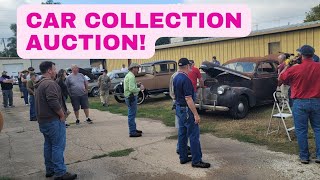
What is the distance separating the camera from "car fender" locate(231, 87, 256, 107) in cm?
942

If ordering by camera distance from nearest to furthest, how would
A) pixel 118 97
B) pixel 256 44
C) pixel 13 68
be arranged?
pixel 118 97
pixel 256 44
pixel 13 68

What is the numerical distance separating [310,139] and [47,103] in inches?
200

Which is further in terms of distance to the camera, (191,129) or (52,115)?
(191,129)

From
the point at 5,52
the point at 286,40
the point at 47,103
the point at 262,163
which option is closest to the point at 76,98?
the point at 47,103

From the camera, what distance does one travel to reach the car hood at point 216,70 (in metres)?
9.66

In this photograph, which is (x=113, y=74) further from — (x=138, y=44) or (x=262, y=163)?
(x=262, y=163)

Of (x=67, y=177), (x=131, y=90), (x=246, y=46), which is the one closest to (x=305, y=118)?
(x=131, y=90)

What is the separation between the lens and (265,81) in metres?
10.5

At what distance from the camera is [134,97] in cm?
751

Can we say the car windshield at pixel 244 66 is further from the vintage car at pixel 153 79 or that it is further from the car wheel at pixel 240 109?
the vintage car at pixel 153 79

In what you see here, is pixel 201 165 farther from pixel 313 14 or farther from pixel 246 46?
pixel 313 14

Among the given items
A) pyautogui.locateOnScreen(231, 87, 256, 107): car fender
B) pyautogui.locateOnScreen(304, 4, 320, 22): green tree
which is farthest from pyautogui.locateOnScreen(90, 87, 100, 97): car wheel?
pyautogui.locateOnScreen(304, 4, 320, 22): green tree

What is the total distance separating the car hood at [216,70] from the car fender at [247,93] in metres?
0.46

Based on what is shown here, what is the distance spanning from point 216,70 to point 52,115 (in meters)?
6.12
